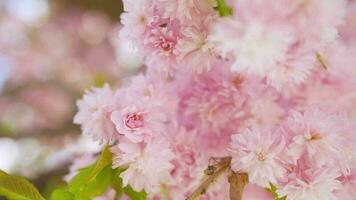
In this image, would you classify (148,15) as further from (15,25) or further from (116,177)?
(15,25)

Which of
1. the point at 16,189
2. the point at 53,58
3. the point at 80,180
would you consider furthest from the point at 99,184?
the point at 53,58

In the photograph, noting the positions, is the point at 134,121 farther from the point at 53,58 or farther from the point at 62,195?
the point at 53,58

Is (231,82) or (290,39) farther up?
(290,39)

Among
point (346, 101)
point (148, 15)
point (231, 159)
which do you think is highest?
point (148, 15)

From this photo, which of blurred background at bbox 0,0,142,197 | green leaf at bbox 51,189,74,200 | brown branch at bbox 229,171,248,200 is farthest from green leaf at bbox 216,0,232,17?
blurred background at bbox 0,0,142,197

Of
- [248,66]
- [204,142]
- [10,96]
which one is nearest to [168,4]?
[248,66]
